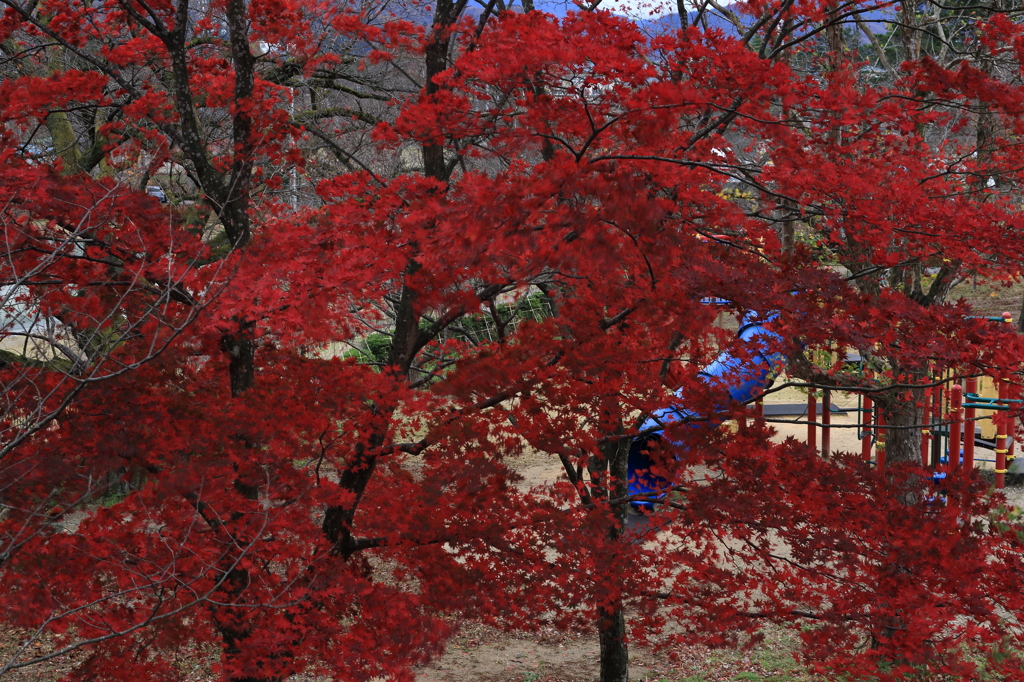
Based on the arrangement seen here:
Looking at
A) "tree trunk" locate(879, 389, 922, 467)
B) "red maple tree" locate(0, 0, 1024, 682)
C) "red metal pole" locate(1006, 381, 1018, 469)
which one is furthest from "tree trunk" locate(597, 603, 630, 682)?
"red metal pole" locate(1006, 381, 1018, 469)

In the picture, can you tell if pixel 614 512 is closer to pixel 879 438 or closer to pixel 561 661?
pixel 561 661

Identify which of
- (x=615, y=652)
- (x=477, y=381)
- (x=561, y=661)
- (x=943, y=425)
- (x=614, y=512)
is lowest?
(x=561, y=661)

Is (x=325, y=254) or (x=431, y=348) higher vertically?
(x=325, y=254)

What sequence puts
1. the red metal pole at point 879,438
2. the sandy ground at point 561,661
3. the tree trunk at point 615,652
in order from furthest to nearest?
the red metal pole at point 879,438, the sandy ground at point 561,661, the tree trunk at point 615,652

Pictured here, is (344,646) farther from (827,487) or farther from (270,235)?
(827,487)

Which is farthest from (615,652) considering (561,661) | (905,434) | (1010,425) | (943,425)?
(1010,425)

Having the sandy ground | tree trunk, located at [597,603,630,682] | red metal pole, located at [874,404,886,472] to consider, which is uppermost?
red metal pole, located at [874,404,886,472]

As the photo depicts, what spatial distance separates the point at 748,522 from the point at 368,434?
7.62 ft

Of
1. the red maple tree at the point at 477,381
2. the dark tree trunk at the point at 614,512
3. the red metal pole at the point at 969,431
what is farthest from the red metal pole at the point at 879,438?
the dark tree trunk at the point at 614,512

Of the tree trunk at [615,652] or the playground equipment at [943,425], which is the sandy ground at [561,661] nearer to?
A: the tree trunk at [615,652]

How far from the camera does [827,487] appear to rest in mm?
4766

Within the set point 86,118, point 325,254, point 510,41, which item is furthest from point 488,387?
point 86,118

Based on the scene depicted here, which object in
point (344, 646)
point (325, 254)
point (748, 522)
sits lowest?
point (344, 646)

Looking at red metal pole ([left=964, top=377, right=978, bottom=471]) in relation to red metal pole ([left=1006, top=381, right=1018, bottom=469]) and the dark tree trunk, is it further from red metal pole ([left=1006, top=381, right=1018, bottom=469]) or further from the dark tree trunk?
the dark tree trunk
